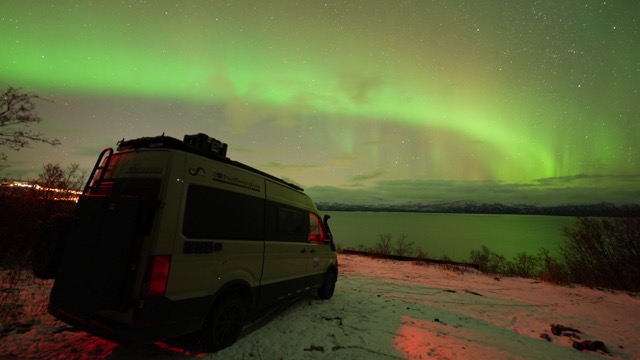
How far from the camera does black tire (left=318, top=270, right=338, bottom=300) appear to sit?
769cm

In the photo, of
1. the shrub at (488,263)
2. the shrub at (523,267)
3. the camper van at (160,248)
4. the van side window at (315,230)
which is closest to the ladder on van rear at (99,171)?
the camper van at (160,248)

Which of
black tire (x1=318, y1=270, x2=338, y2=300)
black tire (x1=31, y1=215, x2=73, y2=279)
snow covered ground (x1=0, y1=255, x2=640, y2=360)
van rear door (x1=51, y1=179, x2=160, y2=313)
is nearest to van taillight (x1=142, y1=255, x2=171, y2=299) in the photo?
van rear door (x1=51, y1=179, x2=160, y2=313)

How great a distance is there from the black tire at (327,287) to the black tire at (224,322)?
131 inches

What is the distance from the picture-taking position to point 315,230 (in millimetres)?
7484

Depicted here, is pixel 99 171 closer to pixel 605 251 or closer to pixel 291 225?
pixel 291 225

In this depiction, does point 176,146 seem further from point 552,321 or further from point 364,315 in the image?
point 552,321

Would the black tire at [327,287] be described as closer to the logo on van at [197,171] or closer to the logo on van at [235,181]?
the logo on van at [235,181]

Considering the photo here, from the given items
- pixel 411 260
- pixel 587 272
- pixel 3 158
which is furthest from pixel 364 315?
pixel 587 272

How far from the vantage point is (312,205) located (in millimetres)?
7551

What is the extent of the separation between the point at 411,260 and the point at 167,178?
16334 millimetres

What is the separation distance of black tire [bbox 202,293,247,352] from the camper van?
0.05ft

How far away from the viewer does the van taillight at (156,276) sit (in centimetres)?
325

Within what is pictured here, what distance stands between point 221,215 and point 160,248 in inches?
40.6

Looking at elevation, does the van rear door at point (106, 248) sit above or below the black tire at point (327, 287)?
above
